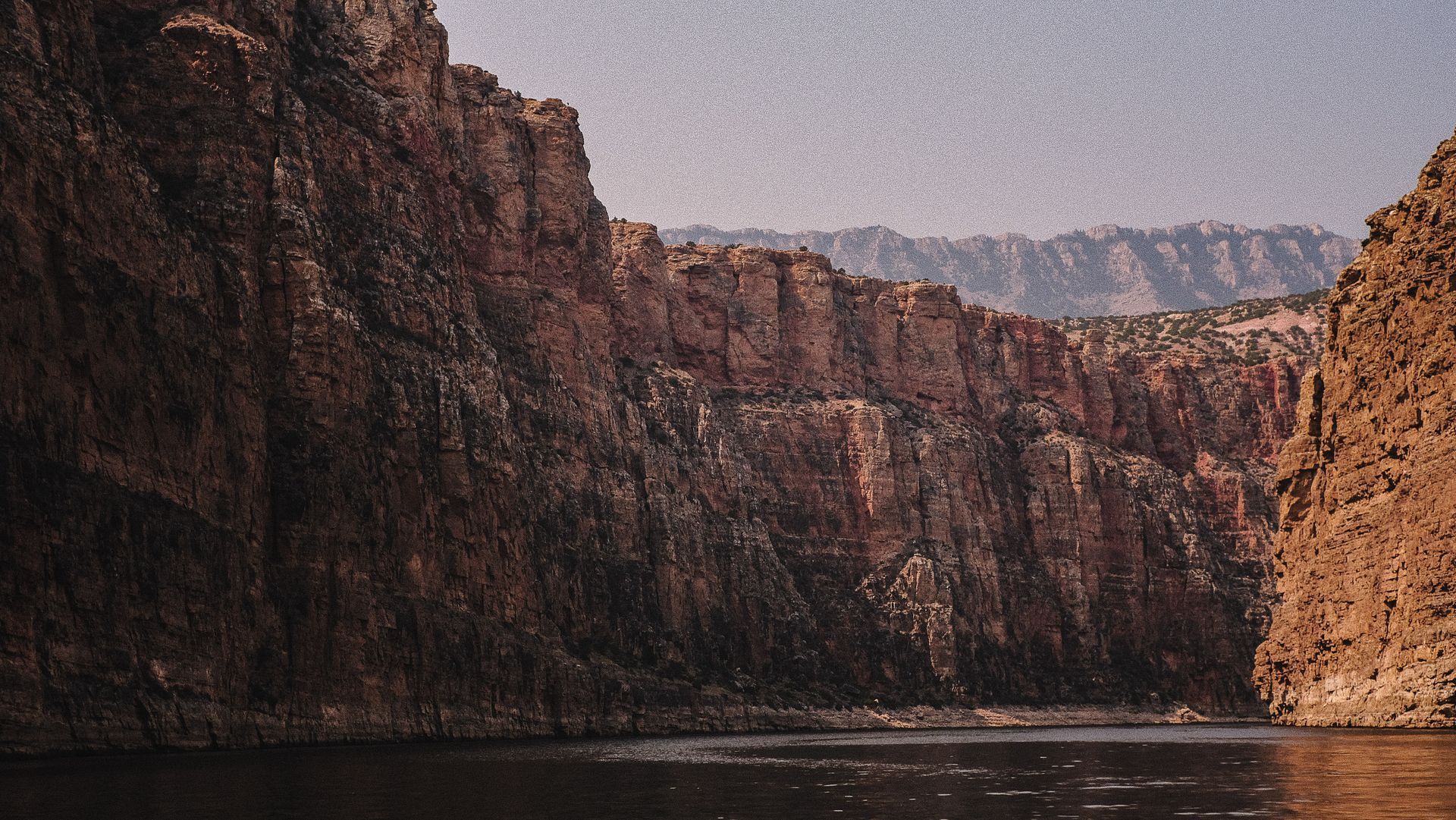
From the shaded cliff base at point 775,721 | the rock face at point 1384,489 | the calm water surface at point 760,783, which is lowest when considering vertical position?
the calm water surface at point 760,783

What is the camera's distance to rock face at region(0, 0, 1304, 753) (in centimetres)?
7406

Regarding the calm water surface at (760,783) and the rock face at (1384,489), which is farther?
the rock face at (1384,489)

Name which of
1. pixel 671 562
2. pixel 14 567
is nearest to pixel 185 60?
pixel 14 567

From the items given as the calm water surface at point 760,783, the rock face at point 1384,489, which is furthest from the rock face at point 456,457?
the rock face at point 1384,489

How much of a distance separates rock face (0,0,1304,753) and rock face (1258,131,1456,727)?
1810 inches

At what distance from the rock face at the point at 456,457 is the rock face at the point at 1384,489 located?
4598 centimetres

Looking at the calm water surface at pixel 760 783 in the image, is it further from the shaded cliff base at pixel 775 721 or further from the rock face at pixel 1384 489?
the rock face at pixel 1384 489

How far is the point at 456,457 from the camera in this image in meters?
108

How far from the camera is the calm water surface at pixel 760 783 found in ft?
163

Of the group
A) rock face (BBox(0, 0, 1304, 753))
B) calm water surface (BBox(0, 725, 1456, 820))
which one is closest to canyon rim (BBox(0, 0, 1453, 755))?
rock face (BBox(0, 0, 1304, 753))

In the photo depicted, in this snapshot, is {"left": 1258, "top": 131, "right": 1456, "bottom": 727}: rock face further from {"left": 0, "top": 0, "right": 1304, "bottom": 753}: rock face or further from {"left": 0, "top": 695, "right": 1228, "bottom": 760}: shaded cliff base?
{"left": 0, "top": 0, "right": 1304, "bottom": 753}: rock face

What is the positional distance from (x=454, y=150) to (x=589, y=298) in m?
23.8

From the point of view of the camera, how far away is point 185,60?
9531cm

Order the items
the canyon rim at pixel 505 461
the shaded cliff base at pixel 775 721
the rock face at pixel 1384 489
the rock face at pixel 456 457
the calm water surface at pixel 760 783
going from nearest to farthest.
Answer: the calm water surface at pixel 760 783, the rock face at pixel 456 457, the canyon rim at pixel 505 461, the rock face at pixel 1384 489, the shaded cliff base at pixel 775 721
